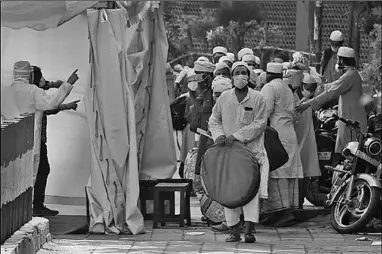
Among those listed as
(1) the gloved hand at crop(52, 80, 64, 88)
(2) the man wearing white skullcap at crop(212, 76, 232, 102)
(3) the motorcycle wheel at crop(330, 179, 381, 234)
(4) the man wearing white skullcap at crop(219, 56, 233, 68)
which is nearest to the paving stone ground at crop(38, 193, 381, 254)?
(3) the motorcycle wheel at crop(330, 179, 381, 234)

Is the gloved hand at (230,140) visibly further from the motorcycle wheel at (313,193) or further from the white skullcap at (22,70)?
the motorcycle wheel at (313,193)

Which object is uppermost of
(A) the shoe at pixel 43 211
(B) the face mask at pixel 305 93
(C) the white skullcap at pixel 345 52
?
(C) the white skullcap at pixel 345 52

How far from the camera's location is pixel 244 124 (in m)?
11.9

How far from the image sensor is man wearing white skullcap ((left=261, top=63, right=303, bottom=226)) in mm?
13047

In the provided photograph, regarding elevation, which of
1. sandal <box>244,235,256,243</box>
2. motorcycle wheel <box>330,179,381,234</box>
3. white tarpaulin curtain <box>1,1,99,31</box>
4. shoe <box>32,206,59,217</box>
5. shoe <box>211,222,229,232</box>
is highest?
white tarpaulin curtain <box>1,1,99,31</box>

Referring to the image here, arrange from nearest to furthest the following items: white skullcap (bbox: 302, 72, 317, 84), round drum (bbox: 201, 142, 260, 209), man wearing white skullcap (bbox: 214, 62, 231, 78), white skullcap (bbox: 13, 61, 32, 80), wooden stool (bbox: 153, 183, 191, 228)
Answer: round drum (bbox: 201, 142, 260, 209) < white skullcap (bbox: 13, 61, 32, 80) < wooden stool (bbox: 153, 183, 191, 228) < man wearing white skullcap (bbox: 214, 62, 231, 78) < white skullcap (bbox: 302, 72, 317, 84)

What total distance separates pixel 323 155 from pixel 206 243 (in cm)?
333

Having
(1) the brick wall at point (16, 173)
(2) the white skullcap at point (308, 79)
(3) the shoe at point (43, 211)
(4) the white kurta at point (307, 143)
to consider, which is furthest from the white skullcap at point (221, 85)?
(1) the brick wall at point (16, 173)

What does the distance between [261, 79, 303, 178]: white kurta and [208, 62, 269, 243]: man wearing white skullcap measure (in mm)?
1168

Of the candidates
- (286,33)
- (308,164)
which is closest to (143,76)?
(308,164)

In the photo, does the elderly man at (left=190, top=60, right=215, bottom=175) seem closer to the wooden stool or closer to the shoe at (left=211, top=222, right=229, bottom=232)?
the wooden stool

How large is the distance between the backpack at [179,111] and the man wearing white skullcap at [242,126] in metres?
4.48

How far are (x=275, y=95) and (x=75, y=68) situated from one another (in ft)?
7.21

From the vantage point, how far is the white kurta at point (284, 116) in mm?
13203
